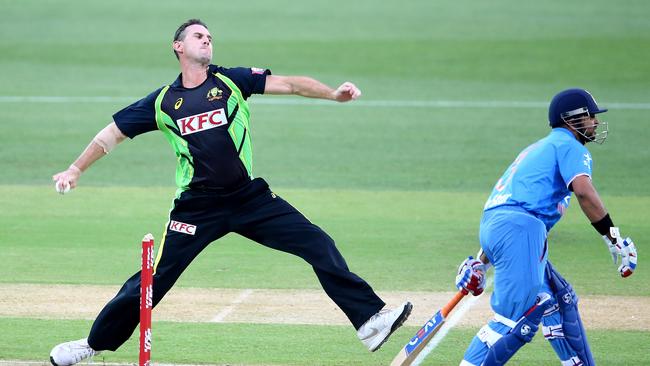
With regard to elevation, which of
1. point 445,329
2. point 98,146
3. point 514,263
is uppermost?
point 98,146

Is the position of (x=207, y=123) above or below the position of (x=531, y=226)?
above

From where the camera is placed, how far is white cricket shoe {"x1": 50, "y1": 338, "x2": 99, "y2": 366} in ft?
26.5

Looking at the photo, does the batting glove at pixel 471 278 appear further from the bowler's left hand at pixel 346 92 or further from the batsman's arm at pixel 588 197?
the bowler's left hand at pixel 346 92

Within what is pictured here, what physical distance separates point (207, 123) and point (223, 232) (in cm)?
75

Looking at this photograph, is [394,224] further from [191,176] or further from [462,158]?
[191,176]

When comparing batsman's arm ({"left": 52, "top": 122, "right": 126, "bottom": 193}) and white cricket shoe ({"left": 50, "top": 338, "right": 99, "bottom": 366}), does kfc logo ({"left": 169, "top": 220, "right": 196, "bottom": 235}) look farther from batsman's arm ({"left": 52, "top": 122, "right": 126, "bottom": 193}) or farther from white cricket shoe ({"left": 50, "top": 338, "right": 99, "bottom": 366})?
white cricket shoe ({"left": 50, "top": 338, "right": 99, "bottom": 366})

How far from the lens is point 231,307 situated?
10.1 meters

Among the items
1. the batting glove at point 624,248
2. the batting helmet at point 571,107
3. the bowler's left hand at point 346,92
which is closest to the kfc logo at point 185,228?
the bowler's left hand at point 346,92

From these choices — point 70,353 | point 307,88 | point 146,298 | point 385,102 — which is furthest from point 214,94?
point 385,102

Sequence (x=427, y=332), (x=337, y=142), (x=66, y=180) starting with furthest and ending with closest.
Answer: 1. (x=337, y=142)
2. (x=66, y=180)
3. (x=427, y=332)

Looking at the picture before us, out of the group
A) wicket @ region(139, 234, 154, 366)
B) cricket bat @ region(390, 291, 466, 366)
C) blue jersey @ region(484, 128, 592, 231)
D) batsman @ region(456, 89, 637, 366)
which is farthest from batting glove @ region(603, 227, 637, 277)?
wicket @ region(139, 234, 154, 366)

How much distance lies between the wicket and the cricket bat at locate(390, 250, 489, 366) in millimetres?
1640

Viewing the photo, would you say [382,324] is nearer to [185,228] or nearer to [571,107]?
[185,228]

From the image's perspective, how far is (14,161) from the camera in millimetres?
18078
